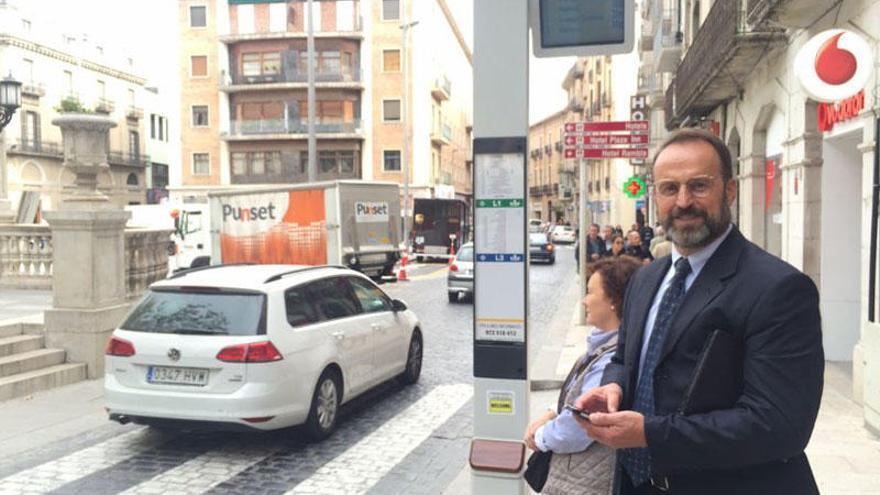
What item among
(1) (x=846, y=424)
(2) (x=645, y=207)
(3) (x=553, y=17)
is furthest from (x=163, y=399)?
(2) (x=645, y=207)

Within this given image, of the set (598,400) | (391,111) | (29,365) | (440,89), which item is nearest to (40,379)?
(29,365)

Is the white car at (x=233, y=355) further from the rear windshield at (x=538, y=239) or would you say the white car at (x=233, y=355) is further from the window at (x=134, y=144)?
the window at (x=134, y=144)

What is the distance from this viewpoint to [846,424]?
22.0 ft

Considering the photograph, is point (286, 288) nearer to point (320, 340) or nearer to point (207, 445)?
point (320, 340)

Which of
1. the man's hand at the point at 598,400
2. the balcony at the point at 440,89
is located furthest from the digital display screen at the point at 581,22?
the balcony at the point at 440,89

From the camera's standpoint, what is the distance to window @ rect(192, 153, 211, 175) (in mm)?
53781

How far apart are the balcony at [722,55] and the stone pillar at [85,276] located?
9406 millimetres

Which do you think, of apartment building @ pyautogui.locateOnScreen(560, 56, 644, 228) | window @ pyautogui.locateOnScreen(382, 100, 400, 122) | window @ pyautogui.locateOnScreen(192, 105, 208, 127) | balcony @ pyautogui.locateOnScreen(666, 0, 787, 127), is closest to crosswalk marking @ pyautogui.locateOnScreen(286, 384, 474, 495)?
balcony @ pyautogui.locateOnScreen(666, 0, 787, 127)

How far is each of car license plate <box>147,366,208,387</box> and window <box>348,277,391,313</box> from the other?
2.22m

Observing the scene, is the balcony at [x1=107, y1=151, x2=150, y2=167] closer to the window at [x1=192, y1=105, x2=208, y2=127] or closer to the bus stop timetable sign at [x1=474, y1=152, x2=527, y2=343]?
the window at [x1=192, y1=105, x2=208, y2=127]

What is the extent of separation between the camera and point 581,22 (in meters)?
3.59

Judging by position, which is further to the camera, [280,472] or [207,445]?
[207,445]

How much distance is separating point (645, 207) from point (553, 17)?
39.2 meters

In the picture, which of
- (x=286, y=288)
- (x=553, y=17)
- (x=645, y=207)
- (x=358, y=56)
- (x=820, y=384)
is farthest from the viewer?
(x=358, y=56)
